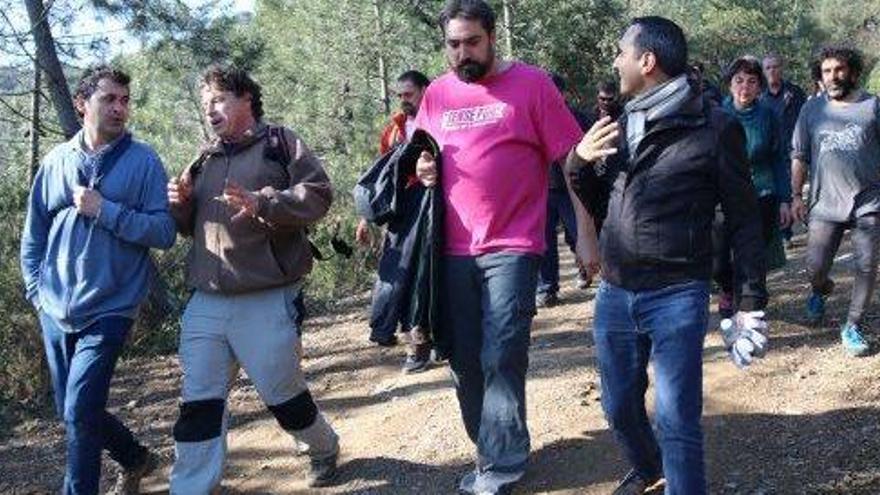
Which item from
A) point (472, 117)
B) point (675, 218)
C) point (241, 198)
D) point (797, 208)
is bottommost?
point (797, 208)

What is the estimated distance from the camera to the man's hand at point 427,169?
391cm

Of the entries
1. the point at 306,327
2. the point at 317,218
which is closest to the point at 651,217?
the point at 317,218

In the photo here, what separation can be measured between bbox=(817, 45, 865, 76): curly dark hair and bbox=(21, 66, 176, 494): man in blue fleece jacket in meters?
3.93

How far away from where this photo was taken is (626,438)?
12.2 ft

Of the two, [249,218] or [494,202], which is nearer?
[494,202]

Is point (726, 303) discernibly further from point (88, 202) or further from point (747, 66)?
point (88, 202)

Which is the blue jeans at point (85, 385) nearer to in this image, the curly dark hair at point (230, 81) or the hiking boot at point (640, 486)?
the curly dark hair at point (230, 81)

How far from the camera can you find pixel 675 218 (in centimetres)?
329

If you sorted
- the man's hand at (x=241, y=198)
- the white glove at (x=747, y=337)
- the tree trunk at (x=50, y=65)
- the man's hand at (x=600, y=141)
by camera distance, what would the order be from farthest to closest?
the tree trunk at (x=50, y=65) → the man's hand at (x=241, y=198) → the man's hand at (x=600, y=141) → the white glove at (x=747, y=337)

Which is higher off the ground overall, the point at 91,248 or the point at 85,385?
the point at 91,248

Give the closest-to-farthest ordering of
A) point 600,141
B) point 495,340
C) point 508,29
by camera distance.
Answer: point 600,141 < point 495,340 < point 508,29

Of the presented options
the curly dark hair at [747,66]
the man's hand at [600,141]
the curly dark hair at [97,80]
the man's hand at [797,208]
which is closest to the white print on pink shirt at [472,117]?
the man's hand at [600,141]

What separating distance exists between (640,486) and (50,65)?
7.52 meters

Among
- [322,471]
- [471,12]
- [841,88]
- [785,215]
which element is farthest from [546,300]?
[471,12]
